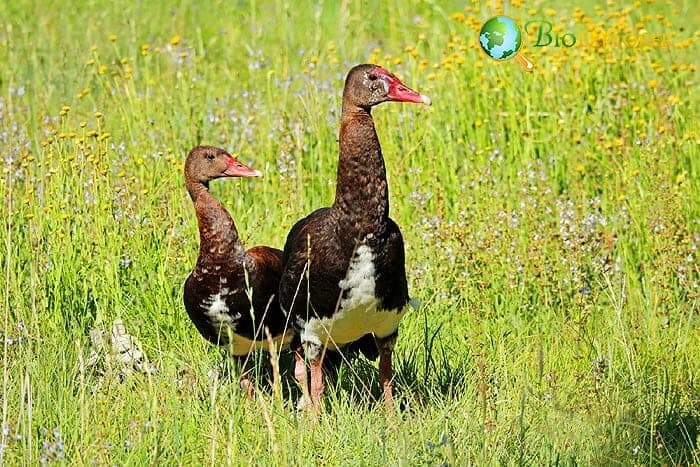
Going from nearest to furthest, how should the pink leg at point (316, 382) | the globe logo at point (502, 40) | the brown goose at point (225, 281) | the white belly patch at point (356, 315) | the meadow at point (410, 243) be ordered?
the meadow at point (410, 243) < the white belly patch at point (356, 315) < the pink leg at point (316, 382) < the brown goose at point (225, 281) < the globe logo at point (502, 40)

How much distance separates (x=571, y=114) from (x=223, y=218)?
288 cm

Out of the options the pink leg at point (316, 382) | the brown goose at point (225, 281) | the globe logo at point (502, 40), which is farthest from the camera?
the globe logo at point (502, 40)

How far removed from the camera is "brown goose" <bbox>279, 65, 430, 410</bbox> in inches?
197

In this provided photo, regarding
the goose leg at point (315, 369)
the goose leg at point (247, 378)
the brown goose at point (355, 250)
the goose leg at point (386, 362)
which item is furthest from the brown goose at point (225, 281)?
the goose leg at point (386, 362)

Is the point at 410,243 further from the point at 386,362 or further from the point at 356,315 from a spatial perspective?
the point at 356,315

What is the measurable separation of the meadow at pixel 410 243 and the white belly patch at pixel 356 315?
0.28m

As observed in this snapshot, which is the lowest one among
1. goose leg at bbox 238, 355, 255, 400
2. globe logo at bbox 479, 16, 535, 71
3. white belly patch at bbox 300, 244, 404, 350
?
goose leg at bbox 238, 355, 255, 400

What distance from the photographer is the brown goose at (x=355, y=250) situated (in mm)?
5004

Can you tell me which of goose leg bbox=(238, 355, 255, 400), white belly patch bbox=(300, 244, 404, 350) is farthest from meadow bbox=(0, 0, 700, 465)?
white belly patch bbox=(300, 244, 404, 350)

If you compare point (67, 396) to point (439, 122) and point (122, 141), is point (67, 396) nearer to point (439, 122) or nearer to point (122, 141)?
point (122, 141)

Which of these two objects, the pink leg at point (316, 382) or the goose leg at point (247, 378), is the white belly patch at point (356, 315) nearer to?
the pink leg at point (316, 382)

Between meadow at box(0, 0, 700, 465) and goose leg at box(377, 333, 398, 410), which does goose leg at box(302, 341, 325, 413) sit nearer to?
meadow at box(0, 0, 700, 465)

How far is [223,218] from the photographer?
5.56 metres

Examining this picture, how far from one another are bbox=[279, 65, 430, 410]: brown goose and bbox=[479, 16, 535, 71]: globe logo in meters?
2.58
